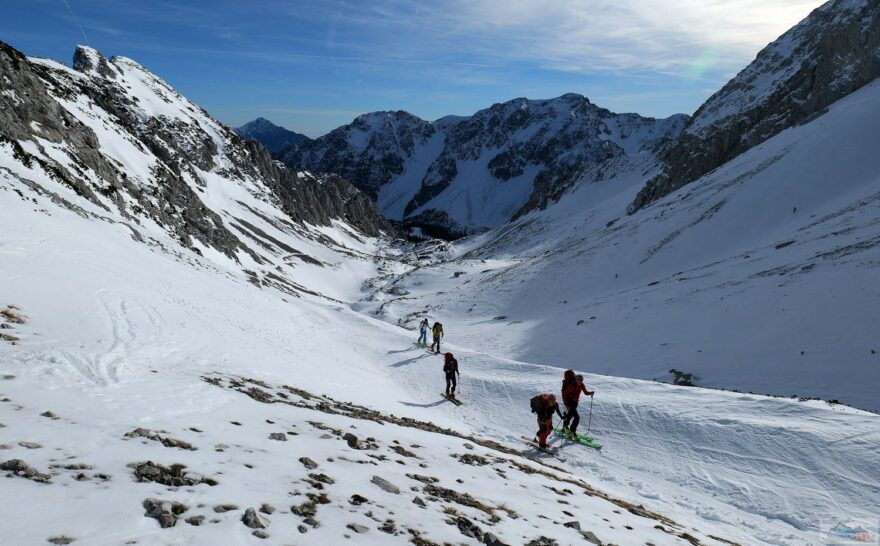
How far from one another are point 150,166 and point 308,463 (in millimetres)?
77736

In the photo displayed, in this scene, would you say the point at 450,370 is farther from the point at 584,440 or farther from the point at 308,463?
the point at 308,463

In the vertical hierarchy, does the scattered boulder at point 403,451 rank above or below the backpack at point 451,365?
Result: below

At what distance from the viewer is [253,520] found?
6.28m

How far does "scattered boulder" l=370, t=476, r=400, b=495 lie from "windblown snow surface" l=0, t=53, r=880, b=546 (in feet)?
0.25

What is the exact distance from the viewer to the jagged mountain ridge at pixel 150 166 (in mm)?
40406

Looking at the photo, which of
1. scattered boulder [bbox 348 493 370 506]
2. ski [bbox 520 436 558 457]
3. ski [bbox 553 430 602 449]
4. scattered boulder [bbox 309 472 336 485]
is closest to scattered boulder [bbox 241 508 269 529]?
scattered boulder [bbox 348 493 370 506]

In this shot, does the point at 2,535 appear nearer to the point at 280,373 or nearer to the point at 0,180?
the point at 280,373

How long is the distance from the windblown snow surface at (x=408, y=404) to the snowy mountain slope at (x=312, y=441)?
7cm

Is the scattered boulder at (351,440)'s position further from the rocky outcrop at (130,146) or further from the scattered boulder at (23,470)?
the rocky outcrop at (130,146)

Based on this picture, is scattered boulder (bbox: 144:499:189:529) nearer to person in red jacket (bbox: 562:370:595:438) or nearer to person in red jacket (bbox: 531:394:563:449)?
person in red jacket (bbox: 531:394:563:449)

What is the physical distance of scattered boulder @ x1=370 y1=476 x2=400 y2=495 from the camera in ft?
28.3

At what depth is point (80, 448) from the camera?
736 centimetres

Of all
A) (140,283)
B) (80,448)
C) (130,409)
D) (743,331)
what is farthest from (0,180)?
(743,331)

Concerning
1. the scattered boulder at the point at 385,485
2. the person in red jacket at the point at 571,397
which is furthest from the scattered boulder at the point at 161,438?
the person in red jacket at the point at 571,397
